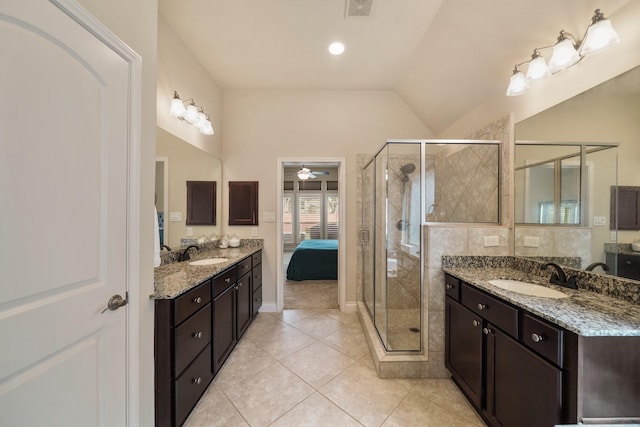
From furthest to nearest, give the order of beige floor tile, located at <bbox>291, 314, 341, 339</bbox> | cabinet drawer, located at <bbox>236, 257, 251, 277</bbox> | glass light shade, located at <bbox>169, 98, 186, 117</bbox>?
beige floor tile, located at <bbox>291, 314, 341, 339</bbox>
cabinet drawer, located at <bbox>236, 257, 251, 277</bbox>
glass light shade, located at <bbox>169, 98, 186, 117</bbox>

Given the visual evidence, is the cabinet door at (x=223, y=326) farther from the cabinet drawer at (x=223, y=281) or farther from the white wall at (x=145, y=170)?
the white wall at (x=145, y=170)

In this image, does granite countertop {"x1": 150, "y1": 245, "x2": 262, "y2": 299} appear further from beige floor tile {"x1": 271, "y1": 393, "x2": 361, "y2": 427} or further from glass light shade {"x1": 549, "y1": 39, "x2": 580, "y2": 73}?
glass light shade {"x1": 549, "y1": 39, "x2": 580, "y2": 73}

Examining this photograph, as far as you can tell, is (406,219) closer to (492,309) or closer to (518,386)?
(492,309)

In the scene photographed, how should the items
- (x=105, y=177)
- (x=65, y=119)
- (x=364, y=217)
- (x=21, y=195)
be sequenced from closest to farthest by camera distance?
(x=21, y=195) < (x=65, y=119) < (x=105, y=177) < (x=364, y=217)

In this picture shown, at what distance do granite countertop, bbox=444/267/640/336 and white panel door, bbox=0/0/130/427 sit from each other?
6.36 feet

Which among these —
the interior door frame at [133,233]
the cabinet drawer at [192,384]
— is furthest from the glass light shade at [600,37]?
the cabinet drawer at [192,384]

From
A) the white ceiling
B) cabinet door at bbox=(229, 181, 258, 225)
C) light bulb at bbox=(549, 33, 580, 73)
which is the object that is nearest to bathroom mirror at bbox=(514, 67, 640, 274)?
light bulb at bbox=(549, 33, 580, 73)

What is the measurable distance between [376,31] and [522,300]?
2.32m

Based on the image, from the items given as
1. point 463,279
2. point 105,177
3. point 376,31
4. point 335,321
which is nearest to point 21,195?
point 105,177

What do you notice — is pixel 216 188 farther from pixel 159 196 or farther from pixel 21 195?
pixel 21 195

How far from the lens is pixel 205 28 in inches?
79.5

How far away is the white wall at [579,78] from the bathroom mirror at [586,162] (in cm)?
5

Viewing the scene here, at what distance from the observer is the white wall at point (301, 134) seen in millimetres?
3102

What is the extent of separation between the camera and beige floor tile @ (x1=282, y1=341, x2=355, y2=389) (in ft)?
6.05
